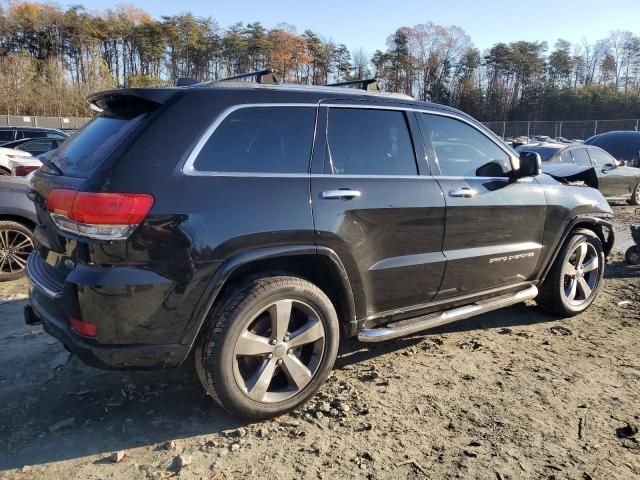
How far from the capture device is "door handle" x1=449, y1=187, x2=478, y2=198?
12.1 feet

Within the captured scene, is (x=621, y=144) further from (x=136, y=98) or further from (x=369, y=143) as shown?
(x=136, y=98)

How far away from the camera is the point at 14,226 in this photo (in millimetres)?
5613

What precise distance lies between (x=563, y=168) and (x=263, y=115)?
27.4 ft

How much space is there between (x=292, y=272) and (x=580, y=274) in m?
3.14

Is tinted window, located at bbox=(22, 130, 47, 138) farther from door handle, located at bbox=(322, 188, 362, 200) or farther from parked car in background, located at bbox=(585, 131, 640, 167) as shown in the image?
parked car in background, located at bbox=(585, 131, 640, 167)

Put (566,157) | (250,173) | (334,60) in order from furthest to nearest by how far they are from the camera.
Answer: (334,60), (566,157), (250,173)

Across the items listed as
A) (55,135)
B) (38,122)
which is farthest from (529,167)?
(38,122)

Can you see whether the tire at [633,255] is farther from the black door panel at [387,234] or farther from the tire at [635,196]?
the tire at [635,196]

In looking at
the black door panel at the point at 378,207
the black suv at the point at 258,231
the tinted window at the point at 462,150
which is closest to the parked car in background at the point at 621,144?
the tinted window at the point at 462,150

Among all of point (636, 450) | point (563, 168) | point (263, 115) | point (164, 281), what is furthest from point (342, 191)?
point (563, 168)

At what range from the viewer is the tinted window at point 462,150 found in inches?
149

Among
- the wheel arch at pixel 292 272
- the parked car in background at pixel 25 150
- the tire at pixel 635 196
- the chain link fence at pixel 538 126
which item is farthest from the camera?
the chain link fence at pixel 538 126

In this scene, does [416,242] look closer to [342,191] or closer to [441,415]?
[342,191]

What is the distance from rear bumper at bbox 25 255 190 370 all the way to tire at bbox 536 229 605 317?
3442 millimetres
